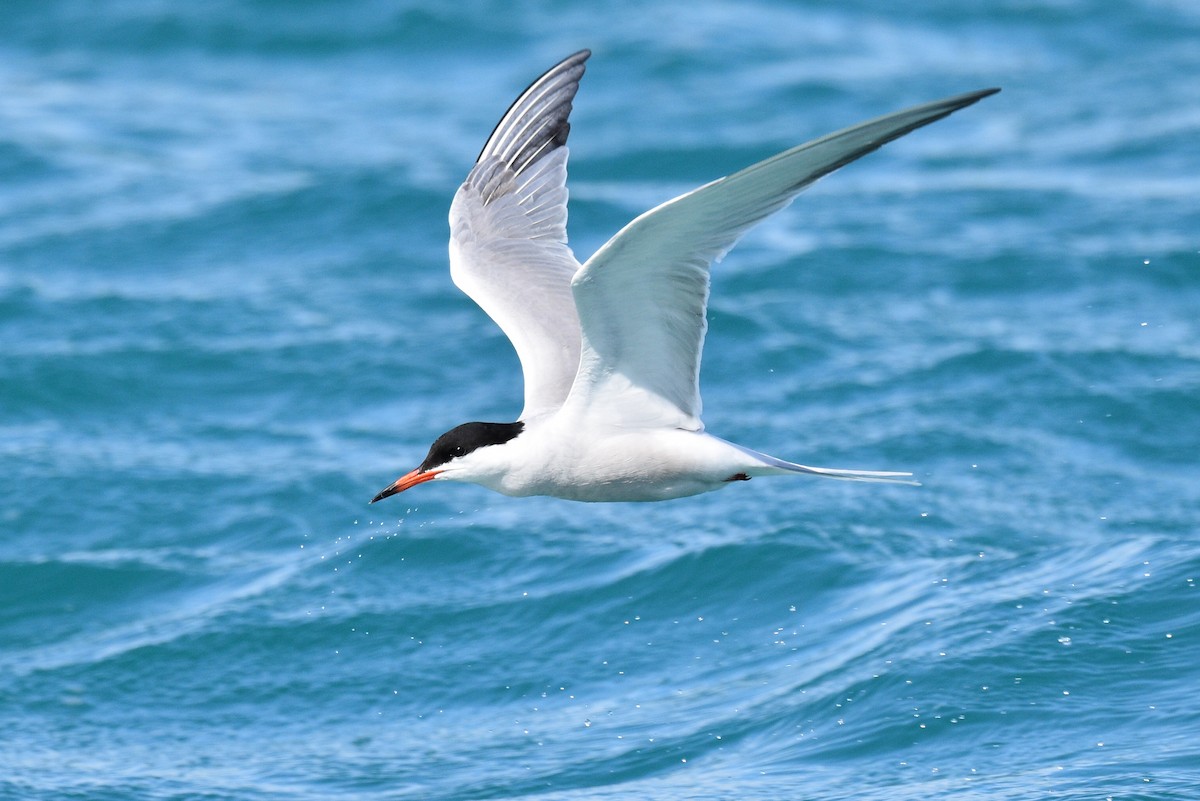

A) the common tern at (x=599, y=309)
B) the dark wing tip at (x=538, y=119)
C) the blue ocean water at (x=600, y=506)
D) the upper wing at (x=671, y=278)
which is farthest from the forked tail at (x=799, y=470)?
the dark wing tip at (x=538, y=119)

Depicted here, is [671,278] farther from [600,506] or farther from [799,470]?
[600,506]

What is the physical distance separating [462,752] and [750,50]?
12487mm

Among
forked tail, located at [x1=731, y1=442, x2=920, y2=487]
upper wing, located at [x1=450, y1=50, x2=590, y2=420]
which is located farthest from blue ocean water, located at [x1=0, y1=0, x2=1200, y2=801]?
upper wing, located at [x1=450, y1=50, x2=590, y2=420]

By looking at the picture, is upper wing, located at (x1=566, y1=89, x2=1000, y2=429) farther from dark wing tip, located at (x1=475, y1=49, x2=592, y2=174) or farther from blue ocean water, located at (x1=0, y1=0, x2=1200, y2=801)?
blue ocean water, located at (x1=0, y1=0, x2=1200, y2=801)

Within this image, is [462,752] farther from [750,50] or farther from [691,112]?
[750,50]

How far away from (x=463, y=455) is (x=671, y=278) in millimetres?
1153

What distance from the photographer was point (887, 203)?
14688mm

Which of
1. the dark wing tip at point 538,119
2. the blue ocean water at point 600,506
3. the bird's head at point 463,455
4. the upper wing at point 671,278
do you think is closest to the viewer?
the upper wing at point 671,278

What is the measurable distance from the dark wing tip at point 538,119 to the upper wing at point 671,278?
1.75 m

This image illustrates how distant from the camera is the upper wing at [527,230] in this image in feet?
23.4

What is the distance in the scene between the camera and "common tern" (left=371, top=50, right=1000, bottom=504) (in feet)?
17.8

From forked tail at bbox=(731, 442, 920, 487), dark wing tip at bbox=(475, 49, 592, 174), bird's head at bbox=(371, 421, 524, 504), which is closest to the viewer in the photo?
forked tail at bbox=(731, 442, 920, 487)

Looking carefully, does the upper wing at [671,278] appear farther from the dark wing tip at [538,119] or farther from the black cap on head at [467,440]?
the dark wing tip at [538,119]

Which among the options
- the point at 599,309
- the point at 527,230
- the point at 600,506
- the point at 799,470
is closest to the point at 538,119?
the point at 527,230
